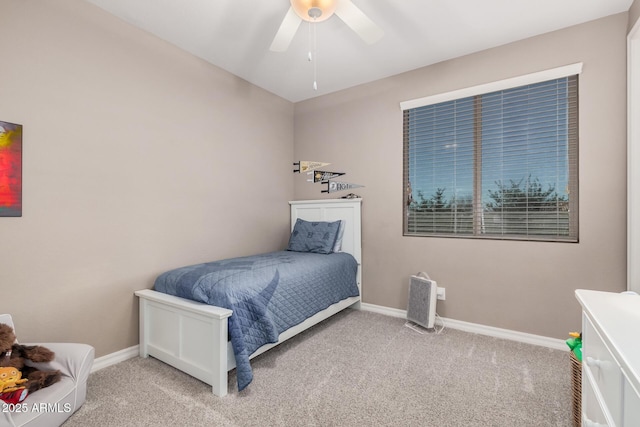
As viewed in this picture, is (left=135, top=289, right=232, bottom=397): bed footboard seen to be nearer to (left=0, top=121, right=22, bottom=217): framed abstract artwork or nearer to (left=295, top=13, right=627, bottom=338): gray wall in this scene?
(left=0, top=121, right=22, bottom=217): framed abstract artwork

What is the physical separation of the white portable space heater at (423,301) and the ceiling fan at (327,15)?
82.0 inches

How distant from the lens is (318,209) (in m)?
3.70

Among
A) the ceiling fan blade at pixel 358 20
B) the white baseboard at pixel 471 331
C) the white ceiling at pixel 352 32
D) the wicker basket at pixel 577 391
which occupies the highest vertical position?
the white ceiling at pixel 352 32

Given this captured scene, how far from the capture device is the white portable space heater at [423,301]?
8.98 ft

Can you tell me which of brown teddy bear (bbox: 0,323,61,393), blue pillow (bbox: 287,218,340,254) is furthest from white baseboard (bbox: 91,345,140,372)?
blue pillow (bbox: 287,218,340,254)

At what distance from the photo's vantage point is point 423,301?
9.19 ft

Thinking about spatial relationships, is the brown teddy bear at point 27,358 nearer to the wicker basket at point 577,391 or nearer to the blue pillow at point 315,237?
the blue pillow at point 315,237

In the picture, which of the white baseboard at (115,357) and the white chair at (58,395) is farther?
the white baseboard at (115,357)

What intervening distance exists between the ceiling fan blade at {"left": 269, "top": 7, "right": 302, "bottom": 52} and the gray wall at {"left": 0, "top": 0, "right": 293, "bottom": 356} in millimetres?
1171

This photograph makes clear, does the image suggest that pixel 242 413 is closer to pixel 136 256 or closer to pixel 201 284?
pixel 201 284

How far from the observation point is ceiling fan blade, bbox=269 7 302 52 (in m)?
1.84

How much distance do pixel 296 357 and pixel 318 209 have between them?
1819 millimetres

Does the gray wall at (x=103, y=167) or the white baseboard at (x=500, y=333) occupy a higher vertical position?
the gray wall at (x=103, y=167)

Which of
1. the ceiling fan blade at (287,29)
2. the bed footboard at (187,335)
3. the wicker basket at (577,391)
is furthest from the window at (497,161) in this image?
the bed footboard at (187,335)
